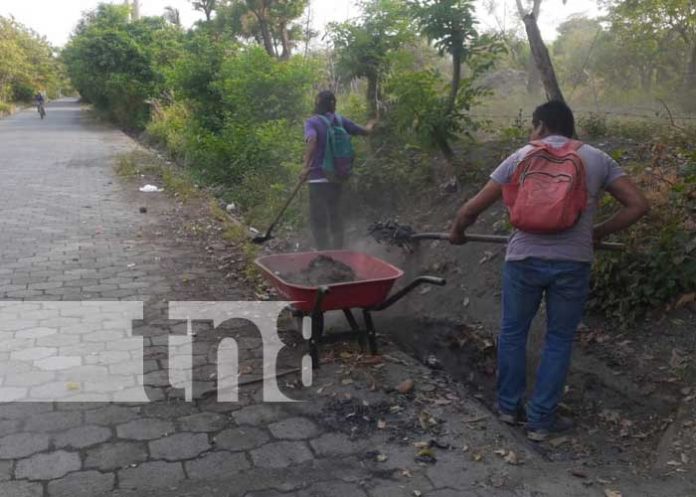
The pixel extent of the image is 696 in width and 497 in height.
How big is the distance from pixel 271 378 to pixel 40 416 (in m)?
1.43

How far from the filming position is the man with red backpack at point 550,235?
145 inches

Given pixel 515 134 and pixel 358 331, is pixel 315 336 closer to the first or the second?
pixel 358 331

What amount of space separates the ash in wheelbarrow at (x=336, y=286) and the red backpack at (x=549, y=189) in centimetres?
88

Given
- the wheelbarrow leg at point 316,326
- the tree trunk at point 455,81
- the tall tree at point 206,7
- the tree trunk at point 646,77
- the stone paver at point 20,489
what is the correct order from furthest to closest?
1. the tall tree at point 206,7
2. the tree trunk at point 646,77
3. the tree trunk at point 455,81
4. the wheelbarrow leg at point 316,326
5. the stone paver at point 20,489

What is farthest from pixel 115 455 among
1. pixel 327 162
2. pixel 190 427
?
pixel 327 162

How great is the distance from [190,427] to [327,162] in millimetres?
3375

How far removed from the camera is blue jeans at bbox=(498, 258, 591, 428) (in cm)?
385

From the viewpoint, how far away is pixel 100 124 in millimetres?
35438

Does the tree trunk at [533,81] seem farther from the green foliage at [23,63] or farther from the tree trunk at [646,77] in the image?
the green foliage at [23,63]

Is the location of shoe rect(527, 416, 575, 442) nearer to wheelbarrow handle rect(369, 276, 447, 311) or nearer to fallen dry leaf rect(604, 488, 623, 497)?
fallen dry leaf rect(604, 488, 623, 497)

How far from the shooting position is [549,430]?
159 inches

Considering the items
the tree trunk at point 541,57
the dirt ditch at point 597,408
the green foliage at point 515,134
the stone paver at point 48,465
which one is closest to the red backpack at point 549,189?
the dirt ditch at point 597,408

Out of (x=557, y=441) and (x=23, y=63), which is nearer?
(x=557, y=441)

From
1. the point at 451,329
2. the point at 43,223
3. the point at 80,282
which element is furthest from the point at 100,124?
the point at 451,329
